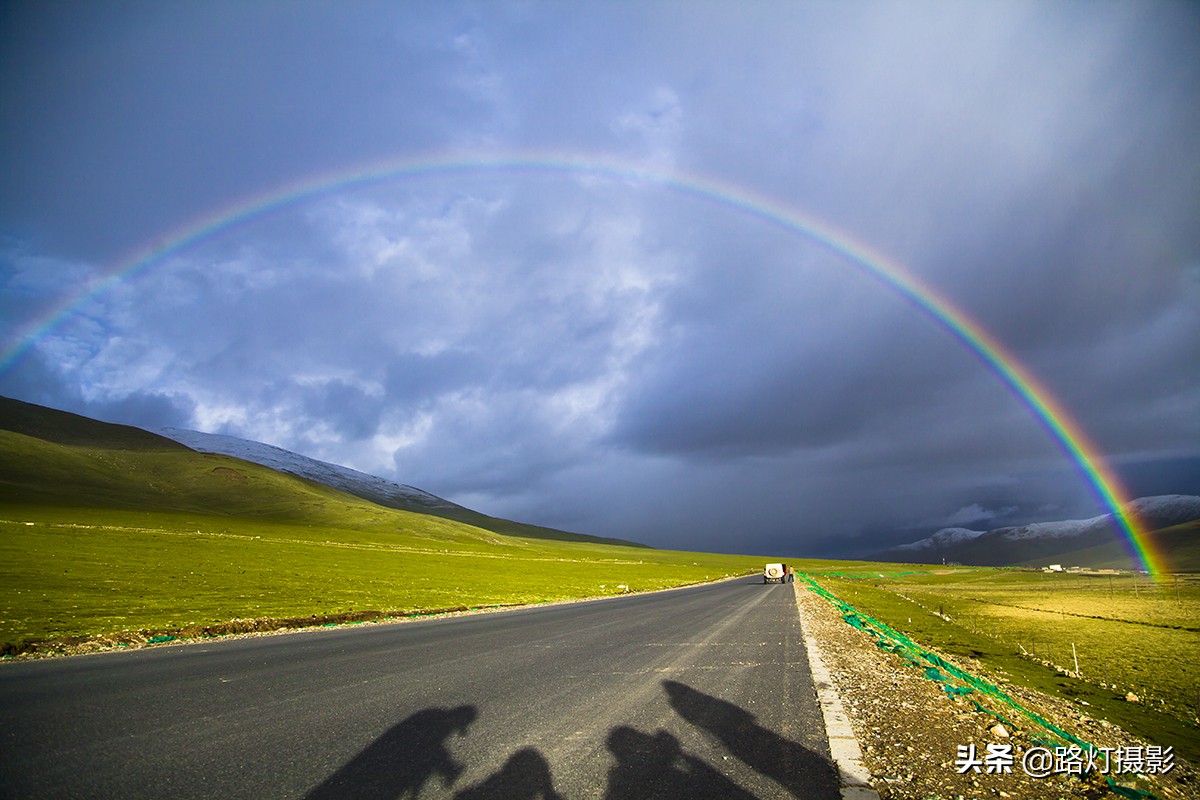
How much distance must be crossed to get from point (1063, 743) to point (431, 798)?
29.3 ft

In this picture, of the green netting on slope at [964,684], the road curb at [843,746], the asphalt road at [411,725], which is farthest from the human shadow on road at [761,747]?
the green netting on slope at [964,684]

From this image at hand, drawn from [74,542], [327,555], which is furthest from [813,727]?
[327,555]

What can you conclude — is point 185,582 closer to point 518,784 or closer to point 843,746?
point 518,784

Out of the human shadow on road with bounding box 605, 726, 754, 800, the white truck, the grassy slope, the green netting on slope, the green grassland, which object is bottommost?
the white truck

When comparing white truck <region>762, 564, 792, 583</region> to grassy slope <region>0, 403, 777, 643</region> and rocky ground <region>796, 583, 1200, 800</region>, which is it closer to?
grassy slope <region>0, 403, 777, 643</region>

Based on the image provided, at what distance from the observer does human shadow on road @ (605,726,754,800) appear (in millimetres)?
5996

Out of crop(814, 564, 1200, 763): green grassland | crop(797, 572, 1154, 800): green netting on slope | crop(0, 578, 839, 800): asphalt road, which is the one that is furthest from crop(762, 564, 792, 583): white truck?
crop(0, 578, 839, 800): asphalt road

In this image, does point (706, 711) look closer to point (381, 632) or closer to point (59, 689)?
point (59, 689)

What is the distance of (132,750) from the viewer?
714cm

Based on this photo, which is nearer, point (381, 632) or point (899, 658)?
point (899, 658)

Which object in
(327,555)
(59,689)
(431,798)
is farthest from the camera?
(327,555)

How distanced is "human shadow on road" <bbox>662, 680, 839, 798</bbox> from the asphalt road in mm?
37

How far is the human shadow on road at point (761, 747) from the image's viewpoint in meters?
6.31

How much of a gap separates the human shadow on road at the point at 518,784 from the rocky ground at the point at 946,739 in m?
3.52
